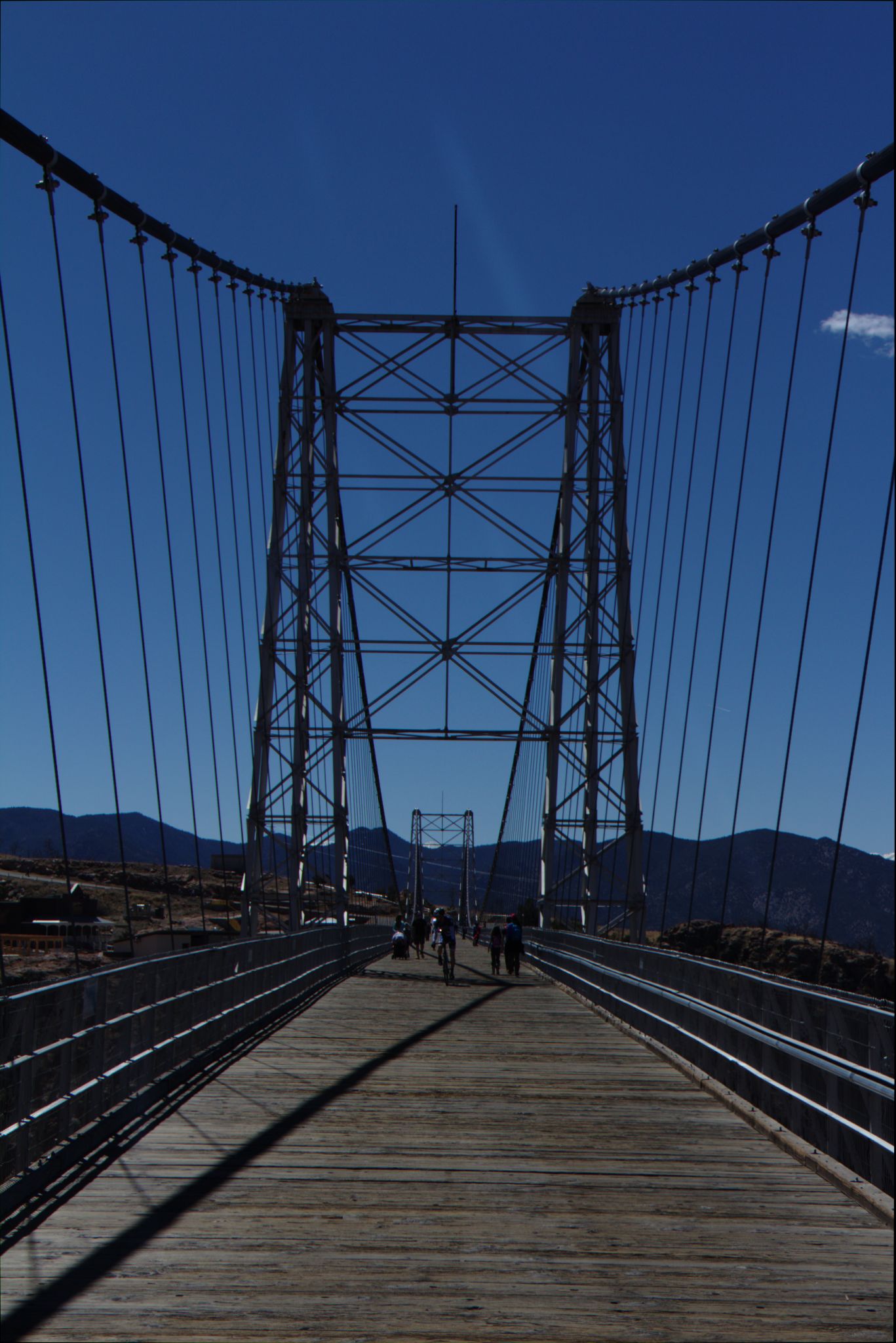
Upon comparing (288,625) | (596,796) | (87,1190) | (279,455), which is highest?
(279,455)

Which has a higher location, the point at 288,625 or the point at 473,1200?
the point at 288,625

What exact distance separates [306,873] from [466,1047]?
15.7 meters

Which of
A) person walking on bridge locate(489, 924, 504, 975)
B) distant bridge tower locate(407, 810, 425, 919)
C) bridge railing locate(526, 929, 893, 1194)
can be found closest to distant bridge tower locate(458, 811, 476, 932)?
distant bridge tower locate(407, 810, 425, 919)

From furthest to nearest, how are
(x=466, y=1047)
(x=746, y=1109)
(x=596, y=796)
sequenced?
(x=596, y=796), (x=466, y=1047), (x=746, y=1109)

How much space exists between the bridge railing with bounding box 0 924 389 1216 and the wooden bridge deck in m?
0.33

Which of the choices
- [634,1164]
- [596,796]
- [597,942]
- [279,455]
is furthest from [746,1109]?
[279,455]

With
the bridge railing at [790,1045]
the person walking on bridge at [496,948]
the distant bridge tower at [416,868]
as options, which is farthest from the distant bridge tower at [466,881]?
the bridge railing at [790,1045]

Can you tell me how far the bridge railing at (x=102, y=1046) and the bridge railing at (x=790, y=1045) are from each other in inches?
159

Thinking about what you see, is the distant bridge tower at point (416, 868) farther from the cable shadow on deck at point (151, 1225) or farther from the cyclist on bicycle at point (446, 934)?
Result: the cable shadow on deck at point (151, 1225)

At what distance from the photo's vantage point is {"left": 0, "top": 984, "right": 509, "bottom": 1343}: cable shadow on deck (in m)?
5.62

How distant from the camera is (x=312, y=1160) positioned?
28.9 feet

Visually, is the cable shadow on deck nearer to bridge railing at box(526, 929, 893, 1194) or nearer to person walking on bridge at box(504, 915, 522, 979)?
bridge railing at box(526, 929, 893, 1194)

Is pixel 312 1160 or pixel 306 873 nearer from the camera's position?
pixel 312 1160

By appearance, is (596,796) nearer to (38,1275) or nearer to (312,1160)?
(312,1160)
